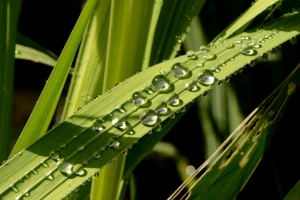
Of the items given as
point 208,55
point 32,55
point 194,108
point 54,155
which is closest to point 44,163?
point 54,155

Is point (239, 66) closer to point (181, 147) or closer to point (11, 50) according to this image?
point (11, 50)

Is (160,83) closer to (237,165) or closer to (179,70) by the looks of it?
(179,70)

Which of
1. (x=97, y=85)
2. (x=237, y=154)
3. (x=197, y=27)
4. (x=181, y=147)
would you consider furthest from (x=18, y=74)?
(x=237, y=154)

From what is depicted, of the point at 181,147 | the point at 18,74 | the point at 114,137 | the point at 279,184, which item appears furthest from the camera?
the point at 18,74

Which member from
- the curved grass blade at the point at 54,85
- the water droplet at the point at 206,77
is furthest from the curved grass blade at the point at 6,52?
the water droplet at the point at 206,77

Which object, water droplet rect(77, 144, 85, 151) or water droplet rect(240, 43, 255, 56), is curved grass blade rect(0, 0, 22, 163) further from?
water droplet rect(240, 43, 255, 56)

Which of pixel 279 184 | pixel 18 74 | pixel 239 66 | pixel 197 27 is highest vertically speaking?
pixel 18 74
